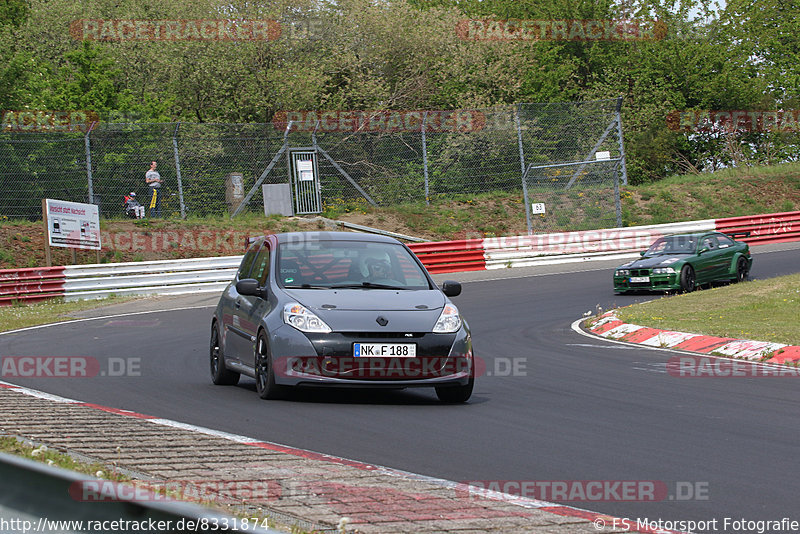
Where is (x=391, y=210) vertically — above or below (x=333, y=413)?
above

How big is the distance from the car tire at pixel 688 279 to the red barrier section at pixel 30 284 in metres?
14.0

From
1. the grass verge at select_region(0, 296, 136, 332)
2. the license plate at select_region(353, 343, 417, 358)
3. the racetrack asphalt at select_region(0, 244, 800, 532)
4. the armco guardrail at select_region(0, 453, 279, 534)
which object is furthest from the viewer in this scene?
the grass verge at select_region(0, 296, 136, 332)

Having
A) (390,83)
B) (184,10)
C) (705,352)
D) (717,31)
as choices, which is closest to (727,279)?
(705,352)

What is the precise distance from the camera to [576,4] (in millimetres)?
59281

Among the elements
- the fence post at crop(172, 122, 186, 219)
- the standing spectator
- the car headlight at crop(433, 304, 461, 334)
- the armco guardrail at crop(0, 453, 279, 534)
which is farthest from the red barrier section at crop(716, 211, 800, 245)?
the armco guardrail at crop(0, 453, 279, 534)

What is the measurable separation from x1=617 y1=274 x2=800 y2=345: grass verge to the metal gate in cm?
1448

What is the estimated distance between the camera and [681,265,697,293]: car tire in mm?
21047

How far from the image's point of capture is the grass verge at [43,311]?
18969mm

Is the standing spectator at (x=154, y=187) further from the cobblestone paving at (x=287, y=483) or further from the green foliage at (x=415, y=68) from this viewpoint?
the cobblestone paving at (x=287, y=483)

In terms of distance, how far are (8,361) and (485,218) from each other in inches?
A: 998

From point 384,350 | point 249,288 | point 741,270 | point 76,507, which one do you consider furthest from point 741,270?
point 76,507

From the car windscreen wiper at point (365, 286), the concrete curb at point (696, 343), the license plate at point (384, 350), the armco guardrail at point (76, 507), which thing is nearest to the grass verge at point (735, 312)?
the concrete curb at point (696, 343)

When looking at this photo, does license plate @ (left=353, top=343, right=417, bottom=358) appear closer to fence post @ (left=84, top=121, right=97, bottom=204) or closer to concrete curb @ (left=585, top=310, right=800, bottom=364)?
concrete curb @ (left=585, top=310, right=800, bottom=364)

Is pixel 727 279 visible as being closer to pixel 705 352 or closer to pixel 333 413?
pixel 705 352
